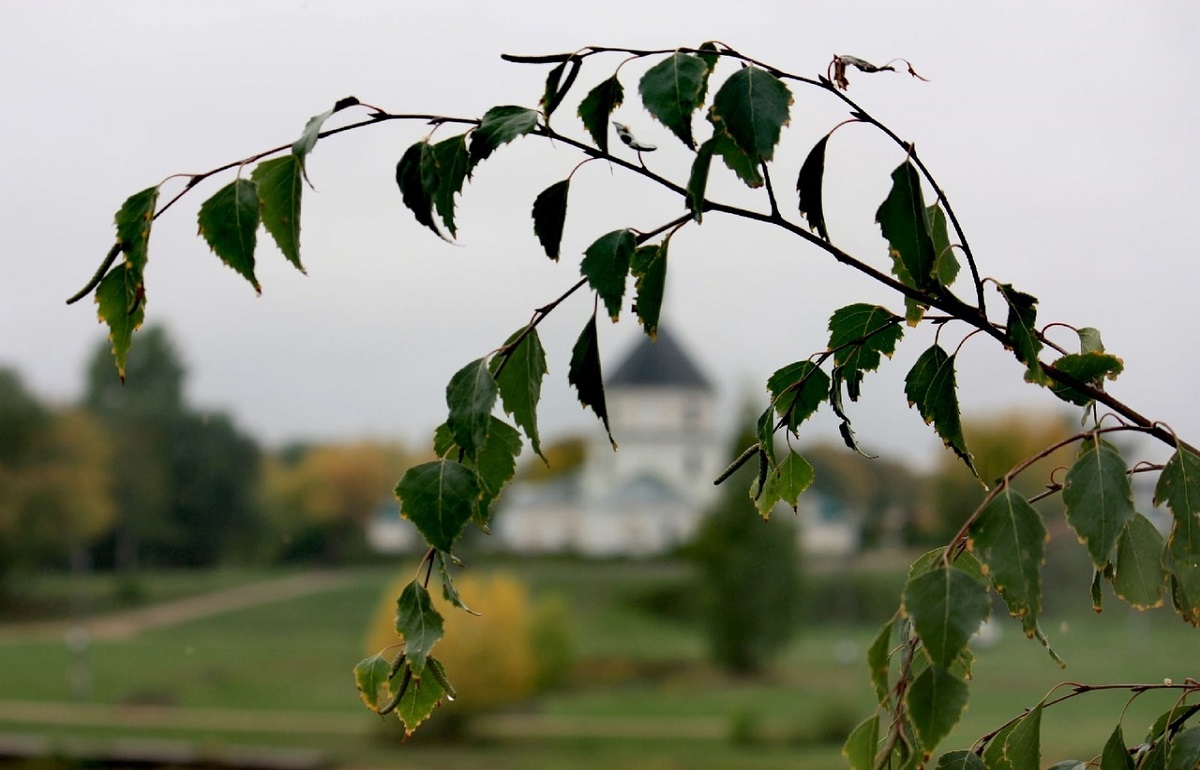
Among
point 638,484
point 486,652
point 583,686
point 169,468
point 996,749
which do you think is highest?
point 996,749

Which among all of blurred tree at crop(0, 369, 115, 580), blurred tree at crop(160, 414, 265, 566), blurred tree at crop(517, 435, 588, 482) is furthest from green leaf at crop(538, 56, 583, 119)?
blurred tree at crop(517, 435, 588, 482)

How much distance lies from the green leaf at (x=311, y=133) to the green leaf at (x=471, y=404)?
0.19ft

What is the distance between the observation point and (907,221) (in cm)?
31

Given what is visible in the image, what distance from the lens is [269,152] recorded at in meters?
0.28

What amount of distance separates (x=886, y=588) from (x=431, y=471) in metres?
17.8

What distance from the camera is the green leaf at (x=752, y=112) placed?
0.89 ft

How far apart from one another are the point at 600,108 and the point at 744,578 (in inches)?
641

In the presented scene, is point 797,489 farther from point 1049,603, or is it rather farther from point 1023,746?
point 1049,603

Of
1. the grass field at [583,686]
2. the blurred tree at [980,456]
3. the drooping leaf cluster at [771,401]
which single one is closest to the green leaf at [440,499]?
the drooping leaf cluster at [771,401]

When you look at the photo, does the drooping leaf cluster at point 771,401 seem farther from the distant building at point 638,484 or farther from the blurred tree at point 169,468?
the distant building at point 638,484

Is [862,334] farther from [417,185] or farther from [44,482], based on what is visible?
[44,482]

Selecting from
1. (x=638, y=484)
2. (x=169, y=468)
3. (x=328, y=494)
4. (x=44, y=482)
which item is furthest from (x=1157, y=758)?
(x=638, y=484)

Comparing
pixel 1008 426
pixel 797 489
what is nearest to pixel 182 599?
pixel 1008 426

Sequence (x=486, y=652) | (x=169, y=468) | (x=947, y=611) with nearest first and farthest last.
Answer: (x=947, y=611)
(x=486, y=652)
(x=169, y=468)
